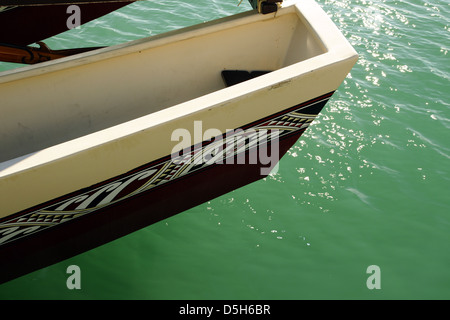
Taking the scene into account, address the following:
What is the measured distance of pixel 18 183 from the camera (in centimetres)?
214

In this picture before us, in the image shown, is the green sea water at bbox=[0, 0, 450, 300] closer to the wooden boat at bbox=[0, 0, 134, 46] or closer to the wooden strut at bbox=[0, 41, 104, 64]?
the wooden strut at bbox=[0, 41, 104, 64]

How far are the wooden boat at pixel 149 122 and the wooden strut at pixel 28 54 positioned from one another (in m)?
0.27

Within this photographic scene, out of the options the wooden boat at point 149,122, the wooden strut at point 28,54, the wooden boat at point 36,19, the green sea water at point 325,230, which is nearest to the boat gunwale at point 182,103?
the wooden boat at point 149,122

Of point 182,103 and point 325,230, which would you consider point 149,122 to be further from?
point 325,230

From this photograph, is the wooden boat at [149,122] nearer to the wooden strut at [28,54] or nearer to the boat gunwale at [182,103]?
the boat gunwale at [182,103]

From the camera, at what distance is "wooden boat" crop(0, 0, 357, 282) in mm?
2322

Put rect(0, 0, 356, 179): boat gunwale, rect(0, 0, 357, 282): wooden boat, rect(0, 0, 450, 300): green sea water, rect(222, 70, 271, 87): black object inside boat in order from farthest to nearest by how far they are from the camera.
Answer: rect(222, 70, 271, 87): black object inside boat
rect(0, 0, 450, 300): green sea water
rect(0, 0, 357, 282): wooden boat
rect(0, 0, 356, 179): boat gunwale

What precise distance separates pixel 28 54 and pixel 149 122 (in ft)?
4.53

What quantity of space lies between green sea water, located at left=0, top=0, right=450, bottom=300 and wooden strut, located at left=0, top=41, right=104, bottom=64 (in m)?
1.52

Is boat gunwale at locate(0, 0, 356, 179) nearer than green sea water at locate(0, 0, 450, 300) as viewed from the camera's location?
Yes

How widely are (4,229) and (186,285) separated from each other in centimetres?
124

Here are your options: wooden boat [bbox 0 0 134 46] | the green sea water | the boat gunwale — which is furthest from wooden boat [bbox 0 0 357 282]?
wooden boat [bbox 0 0 134 46]

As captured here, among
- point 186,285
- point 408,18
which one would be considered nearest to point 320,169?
point 186,285

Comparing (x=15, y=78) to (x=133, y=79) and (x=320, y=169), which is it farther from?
(x=320, y=169)
